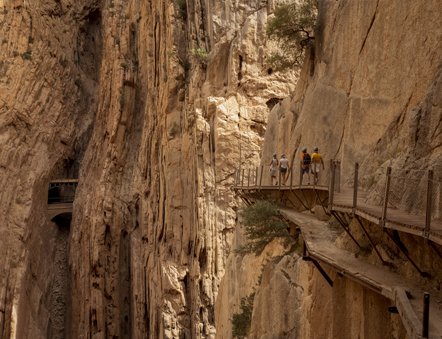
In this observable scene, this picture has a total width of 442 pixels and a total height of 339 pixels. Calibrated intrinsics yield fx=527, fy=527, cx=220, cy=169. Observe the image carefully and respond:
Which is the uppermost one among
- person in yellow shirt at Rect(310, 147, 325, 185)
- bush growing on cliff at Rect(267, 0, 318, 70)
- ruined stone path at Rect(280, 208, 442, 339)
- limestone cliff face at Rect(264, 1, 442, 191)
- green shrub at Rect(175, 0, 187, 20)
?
green shrub at Rect(175, 0, 187, 20)

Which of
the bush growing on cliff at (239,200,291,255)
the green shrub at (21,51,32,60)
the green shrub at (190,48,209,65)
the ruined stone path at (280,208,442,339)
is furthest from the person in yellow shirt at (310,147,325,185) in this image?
the green shrub at (21,51,32,60)

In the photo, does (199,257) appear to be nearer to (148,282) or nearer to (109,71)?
(148,282)

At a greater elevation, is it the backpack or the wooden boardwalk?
the backpack

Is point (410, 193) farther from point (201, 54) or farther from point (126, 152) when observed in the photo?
point (126, 152)

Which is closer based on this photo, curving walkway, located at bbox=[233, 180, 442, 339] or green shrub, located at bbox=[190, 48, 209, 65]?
curving walkway, located at bbox=[233, 180, 442, 339]

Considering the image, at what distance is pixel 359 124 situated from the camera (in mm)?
11031

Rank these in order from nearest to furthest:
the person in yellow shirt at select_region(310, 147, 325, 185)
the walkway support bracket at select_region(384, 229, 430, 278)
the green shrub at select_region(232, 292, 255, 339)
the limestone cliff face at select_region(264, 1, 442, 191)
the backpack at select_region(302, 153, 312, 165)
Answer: the walkway support bracket at select_region(384, 229, 430, 278) < the limestone cliff face at select_region(264, 1, 442, 191) < the person in yellow shirt at select_region(310, 147, 325, 185) < the backpack at select_region(302, 153, 312, 165) < the green shrub at select_region(232, 292, 255, 339)

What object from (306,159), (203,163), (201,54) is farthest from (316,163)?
(201,54)

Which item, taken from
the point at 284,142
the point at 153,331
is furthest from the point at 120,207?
the point at 284,142

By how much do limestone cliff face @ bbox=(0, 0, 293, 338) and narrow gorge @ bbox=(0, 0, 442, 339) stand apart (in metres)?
0.10

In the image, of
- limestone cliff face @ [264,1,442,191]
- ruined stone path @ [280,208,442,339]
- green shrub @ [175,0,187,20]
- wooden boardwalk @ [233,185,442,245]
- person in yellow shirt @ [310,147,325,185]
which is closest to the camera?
ruined stone path @ [280,208,442,339]

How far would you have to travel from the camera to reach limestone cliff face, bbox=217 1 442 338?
251 inches

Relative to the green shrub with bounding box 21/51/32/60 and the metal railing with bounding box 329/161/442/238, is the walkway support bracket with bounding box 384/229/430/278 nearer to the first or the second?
the metal railing with bounding box 329/161/442/238

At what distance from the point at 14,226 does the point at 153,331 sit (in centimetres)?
1216
